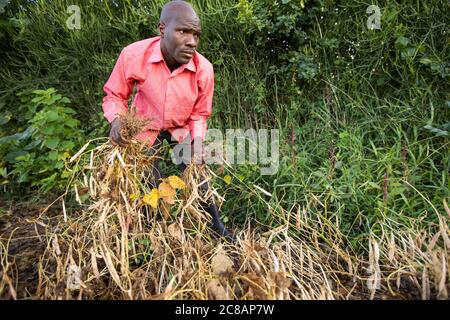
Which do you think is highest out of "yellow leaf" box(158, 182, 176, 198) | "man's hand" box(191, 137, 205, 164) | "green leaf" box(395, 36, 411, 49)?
"green leaf" box(395, 36, 411, 49)

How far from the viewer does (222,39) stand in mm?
3391

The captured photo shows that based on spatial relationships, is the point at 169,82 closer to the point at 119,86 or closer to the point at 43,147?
the point at 119,86

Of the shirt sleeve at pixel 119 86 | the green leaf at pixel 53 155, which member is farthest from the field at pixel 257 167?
the shirt sleeve at pixel 119 86

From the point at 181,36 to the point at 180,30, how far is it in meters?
0.03

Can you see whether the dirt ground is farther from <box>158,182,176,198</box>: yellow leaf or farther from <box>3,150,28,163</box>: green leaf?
<box>158,182,176,198</box>: yellow leaf

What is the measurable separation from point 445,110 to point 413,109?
0.70 ft

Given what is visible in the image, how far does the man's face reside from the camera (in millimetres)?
2160

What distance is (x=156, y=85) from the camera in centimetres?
233

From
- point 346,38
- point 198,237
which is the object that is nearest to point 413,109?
point 346,38

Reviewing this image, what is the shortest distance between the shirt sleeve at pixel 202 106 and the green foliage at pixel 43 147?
116 centimetres

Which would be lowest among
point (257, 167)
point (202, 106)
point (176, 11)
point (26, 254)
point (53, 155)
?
point (26, 254)

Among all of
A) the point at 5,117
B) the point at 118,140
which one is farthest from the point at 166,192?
the point at 5,117

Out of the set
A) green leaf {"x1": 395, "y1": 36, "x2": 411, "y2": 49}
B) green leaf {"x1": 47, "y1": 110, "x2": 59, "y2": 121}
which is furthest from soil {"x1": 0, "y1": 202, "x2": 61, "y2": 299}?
green leaf {"x1": 395, "y1": 36, "x2": 411, "y2": 49}
